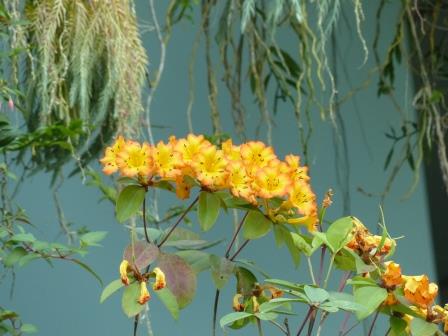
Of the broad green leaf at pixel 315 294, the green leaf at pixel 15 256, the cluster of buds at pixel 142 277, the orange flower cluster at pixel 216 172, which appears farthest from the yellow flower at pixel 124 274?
the green leaf at pixel 15 256

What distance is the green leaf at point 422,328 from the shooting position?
3.51ft

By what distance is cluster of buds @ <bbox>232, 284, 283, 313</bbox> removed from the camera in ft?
3.69

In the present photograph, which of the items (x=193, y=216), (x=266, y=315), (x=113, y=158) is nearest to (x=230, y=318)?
(x=266, y=315)

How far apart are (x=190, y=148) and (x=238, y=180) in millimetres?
87

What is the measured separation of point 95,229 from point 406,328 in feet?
4.55

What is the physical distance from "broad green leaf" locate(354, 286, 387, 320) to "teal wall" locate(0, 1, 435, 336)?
49.7 inches

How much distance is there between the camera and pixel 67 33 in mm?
1801

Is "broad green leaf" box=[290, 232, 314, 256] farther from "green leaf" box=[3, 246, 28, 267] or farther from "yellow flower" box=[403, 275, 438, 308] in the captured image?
"green leaf" box=[3, 246, 28, 267]

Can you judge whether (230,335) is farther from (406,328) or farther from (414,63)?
(406,328)

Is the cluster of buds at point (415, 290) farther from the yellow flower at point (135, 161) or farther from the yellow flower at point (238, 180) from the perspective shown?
the yellow flower at point (135, 161)

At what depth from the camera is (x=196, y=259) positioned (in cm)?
116

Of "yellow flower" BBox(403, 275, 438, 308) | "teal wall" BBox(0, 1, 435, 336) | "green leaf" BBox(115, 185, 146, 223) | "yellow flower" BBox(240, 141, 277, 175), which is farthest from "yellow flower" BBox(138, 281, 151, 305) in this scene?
"teal wall" BBox(0, 1, 435, 336)

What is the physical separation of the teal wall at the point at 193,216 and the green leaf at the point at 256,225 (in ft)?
3.98

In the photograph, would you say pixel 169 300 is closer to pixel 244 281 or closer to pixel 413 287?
pixel 244 281
